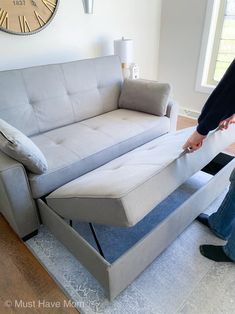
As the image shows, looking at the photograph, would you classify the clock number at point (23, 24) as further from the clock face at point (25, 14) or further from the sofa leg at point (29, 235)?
the sofa leg at point (29, 235)

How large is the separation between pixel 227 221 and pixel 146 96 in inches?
51.2

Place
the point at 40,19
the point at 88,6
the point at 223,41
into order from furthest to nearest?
the point at 223,41 < the point at 88,6 < the point at 40,19

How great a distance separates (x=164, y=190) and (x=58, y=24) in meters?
2.07

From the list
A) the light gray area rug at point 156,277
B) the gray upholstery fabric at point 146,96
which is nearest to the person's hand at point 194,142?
the light gray area rug at point 156,277

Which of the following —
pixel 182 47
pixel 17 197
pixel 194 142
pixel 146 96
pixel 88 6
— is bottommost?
pixel 17 197

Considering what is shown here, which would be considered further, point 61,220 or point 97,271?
point 61,220

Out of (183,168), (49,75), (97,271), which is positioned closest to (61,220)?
(97,271)

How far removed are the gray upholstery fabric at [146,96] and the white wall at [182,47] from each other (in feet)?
4.00

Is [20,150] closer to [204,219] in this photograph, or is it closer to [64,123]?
[64,123]

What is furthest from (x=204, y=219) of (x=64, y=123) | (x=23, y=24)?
(x=23, y=24)

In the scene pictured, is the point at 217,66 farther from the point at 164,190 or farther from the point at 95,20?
the point at 164,190

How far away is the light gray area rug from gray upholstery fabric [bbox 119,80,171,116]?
1029mm

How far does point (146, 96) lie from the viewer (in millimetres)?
2250

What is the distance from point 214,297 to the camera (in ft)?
3.94
